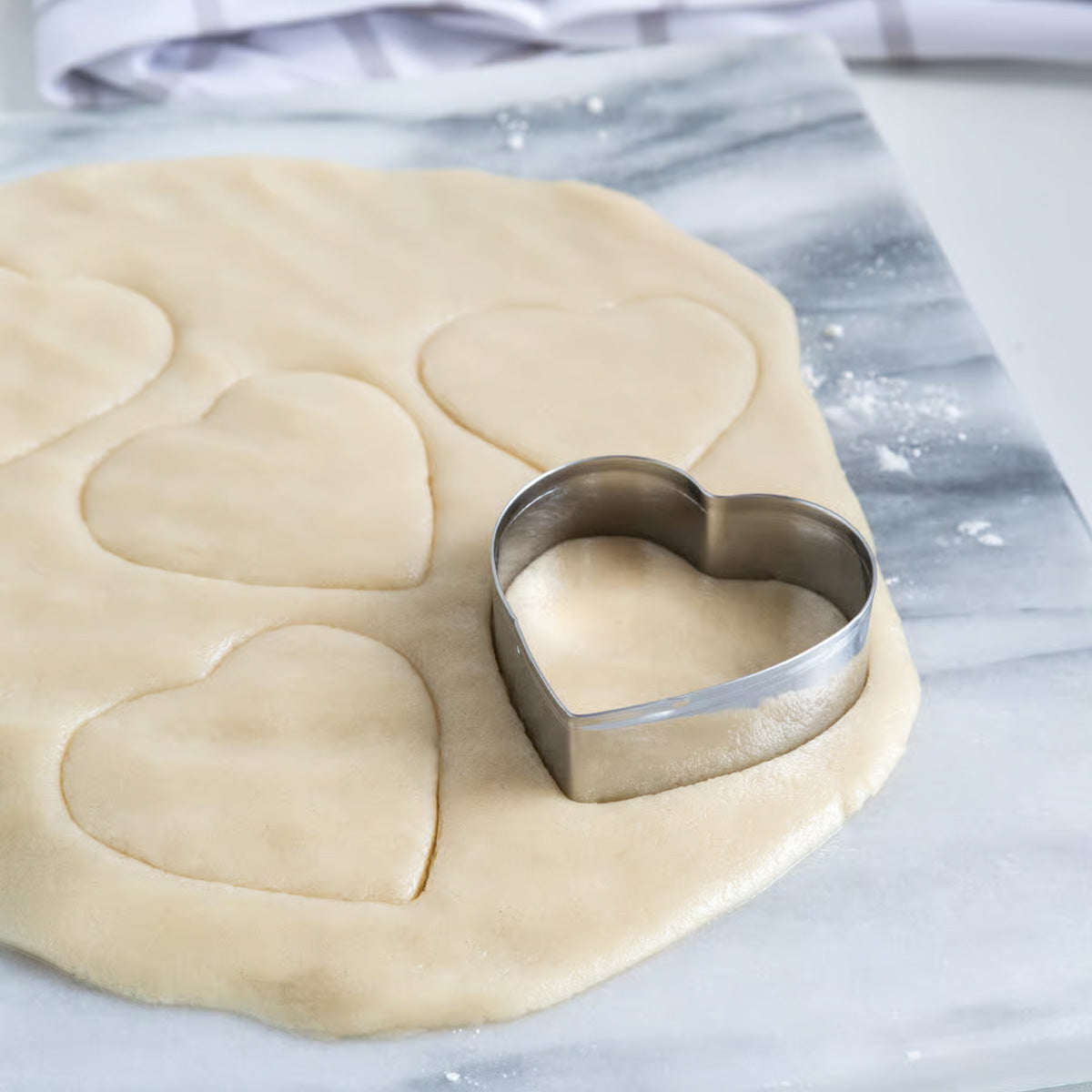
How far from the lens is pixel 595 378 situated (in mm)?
980

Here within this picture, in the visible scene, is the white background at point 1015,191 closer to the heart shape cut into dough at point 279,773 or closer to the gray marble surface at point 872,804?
the gray marble surface at point 872,804

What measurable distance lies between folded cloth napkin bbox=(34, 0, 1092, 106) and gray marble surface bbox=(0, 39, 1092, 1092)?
0.15 meters

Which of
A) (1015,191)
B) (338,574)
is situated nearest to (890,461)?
(338,574)

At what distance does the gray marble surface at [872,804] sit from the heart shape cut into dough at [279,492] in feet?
0.86

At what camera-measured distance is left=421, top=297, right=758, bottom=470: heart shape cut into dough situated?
0.93 m

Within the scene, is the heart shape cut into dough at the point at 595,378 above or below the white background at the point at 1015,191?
above

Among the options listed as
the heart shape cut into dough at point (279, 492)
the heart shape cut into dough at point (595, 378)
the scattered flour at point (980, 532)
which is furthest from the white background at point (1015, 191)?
the heart shape cut into dough at point (279, 492)

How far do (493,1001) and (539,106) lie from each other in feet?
Answer: 2.83

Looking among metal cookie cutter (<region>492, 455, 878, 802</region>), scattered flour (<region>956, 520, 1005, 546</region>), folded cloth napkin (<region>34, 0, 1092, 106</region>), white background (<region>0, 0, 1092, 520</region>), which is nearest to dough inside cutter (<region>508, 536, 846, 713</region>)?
metal cookie cutter (<region>492, 455, 878, 802</region>)

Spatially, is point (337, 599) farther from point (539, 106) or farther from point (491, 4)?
point (491, 4)

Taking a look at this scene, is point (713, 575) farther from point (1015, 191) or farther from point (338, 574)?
point (1015, 191)

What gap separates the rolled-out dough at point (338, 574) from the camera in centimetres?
69

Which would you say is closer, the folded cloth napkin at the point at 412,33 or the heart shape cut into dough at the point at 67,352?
the heart shape cut into dough at the point at 67,352

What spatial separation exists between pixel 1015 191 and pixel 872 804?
76cm
